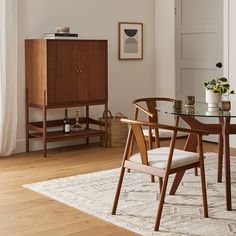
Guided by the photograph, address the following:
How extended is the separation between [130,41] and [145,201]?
11.6 ft

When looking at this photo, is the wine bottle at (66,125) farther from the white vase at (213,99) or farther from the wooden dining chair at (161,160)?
the wooden dining chair at (161,160)

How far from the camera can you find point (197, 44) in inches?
279

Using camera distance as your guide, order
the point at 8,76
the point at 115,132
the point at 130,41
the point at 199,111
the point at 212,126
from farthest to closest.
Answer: the point at 130,41
the point at 115,132
the point at 8,76
the point at 212,126
the point at 199,111

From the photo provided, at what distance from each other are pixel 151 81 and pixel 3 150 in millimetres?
2563

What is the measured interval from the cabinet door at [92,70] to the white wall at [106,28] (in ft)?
1.52

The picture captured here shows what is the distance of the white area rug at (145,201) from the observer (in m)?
3.58

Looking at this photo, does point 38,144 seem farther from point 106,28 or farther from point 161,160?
point 161,160

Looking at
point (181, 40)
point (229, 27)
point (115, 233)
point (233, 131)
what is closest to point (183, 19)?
point (181, 40)

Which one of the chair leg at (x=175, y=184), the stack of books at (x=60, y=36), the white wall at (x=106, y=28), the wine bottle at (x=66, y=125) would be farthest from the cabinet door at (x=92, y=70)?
the chair leg at (x=175, y=184)

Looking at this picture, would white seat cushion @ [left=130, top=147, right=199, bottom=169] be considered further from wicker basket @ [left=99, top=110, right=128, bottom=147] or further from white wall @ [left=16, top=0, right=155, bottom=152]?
white wall @ [left=16, top=0, right=155, bottom=152]

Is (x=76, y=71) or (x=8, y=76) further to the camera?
(x=76, y=71)

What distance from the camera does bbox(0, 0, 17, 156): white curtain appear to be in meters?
5.90

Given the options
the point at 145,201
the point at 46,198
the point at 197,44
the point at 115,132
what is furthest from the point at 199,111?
the point at 197,44

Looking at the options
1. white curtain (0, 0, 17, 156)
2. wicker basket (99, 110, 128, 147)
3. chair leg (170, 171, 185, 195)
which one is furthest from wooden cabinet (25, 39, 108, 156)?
chair leg (170, 171, 185, 195)
